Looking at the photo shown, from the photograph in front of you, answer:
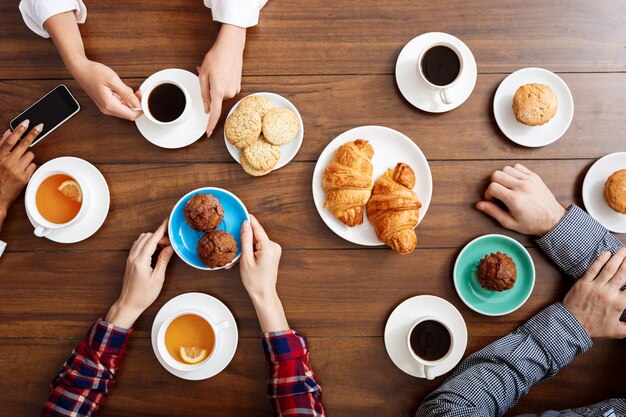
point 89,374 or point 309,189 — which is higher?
point 309,189

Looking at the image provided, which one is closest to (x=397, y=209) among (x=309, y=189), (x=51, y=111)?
(x=309, y=189)

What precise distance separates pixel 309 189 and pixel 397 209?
1.04 ft

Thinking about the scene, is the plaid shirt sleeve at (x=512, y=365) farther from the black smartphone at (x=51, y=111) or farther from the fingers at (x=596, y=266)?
the black smartphone at (x=51, y=111)

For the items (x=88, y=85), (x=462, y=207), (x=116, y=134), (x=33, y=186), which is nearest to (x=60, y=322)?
(x=33, y=186)

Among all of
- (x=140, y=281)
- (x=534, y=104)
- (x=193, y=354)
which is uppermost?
(x=534, y=104)

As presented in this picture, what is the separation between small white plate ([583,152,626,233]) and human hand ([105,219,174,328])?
1383mm

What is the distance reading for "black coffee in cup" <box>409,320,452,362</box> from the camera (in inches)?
57.4

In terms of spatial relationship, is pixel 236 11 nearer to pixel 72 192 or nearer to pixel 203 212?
pixel 203 212

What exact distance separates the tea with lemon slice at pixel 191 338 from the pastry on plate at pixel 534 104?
1194 millimetres

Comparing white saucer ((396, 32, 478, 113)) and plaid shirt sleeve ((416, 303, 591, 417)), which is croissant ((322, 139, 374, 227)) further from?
plaid shirt sleeve ((416, 303, 591, 417))

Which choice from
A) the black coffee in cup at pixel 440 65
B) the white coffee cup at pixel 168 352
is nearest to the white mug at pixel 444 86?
the black coffee in cup at pixel 440 65

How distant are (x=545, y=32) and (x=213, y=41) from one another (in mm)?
1130

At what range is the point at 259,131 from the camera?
1461 millimetres

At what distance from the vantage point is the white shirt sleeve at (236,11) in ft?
4.91
